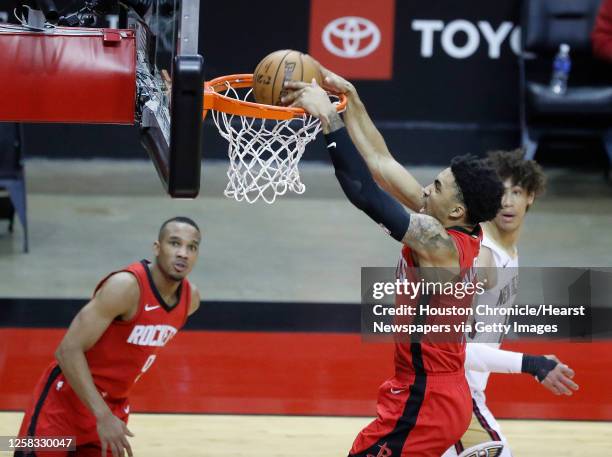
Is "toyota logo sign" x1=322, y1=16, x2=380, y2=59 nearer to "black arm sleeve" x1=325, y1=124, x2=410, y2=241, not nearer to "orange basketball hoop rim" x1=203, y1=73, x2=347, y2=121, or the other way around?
"orange basketball hoop rim" x1=203, y1=73, x2=347, y2=121

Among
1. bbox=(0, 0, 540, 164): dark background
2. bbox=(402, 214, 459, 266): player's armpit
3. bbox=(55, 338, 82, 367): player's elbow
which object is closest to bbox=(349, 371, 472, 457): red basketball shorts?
bbox=(402, 214, 459, 266): player's armpit

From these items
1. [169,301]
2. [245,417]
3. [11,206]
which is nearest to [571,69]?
[11,206]

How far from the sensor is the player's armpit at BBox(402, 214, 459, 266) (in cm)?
387

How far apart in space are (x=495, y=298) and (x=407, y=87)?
6.02m

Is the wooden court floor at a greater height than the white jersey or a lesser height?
lesser

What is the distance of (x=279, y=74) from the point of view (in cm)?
Answer: 396

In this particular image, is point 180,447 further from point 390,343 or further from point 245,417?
point 390,343

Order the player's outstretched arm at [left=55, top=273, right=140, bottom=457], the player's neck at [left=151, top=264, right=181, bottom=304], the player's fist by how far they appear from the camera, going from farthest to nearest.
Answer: the player's neck at [left=151, top=264, right=181, bottom=304] < the player's fist < the player's outstretched arm at [left=55, top=273, right=140, bottom=457]

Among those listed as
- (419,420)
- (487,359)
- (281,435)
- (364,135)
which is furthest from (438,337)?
(281,435)

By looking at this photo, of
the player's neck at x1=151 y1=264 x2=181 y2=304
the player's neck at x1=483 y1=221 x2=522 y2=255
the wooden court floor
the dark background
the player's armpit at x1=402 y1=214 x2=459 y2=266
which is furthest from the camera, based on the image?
the dark background

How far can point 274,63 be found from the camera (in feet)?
13.1

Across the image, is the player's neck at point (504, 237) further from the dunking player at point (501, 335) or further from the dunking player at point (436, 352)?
the dunking player at point (436, 352)

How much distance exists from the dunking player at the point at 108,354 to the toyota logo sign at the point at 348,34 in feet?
19.5

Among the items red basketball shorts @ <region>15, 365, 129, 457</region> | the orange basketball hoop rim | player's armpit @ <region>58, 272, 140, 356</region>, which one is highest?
the orange basketball hoop rim
